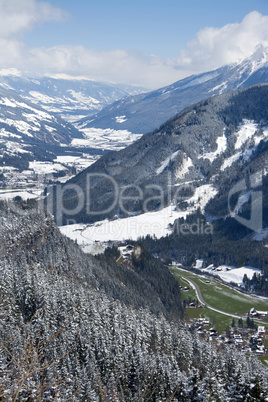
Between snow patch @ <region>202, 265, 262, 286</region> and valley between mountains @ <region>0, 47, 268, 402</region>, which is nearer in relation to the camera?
valley between mountains @ <region>0, 47, 268, 402</region>

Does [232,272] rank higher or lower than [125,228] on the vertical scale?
lower

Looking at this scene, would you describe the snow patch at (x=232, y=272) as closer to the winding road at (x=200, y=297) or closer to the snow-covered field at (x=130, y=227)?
the winding road at (x=200, y=297)

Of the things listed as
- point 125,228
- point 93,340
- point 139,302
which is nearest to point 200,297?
point 139,302

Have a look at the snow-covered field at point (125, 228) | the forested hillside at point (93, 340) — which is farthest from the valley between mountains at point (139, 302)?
the snow-covered field at point (125, 228)

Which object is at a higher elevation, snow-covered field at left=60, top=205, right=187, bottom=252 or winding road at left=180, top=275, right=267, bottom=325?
snow-covered field at left=60, top=205, right=187, bottom=252

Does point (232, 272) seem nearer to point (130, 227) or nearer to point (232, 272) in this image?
point (232, 272)

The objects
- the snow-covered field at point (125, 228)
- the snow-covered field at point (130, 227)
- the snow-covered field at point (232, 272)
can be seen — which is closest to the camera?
the snow-covered field at point (232, 272)

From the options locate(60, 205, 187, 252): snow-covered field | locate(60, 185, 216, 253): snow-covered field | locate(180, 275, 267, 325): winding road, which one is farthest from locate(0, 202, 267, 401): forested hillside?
locate(60, 205, 187, 252): snow-covered field

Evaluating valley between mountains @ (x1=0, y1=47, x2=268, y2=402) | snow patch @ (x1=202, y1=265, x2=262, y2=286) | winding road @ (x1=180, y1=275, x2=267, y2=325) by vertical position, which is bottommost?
winding road @ (x1=180, y1=275, x2=267, y2=325)

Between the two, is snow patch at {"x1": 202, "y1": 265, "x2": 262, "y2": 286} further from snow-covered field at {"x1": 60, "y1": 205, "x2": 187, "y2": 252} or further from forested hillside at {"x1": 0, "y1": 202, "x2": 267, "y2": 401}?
forested hillside at {"x1": 0, "y1": 202, "x2": 267, "y2": 401}
